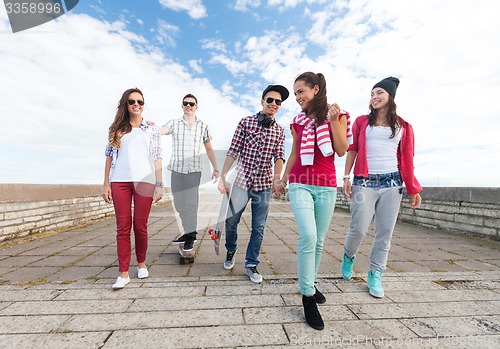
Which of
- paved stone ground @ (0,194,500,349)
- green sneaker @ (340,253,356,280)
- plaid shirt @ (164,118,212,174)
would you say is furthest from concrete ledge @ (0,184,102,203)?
green sneaker @ (340,253,356,280)

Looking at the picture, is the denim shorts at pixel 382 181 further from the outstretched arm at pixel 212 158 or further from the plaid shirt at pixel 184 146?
the plaid shirt at pixel 184 146

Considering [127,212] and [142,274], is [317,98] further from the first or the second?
[142,274]

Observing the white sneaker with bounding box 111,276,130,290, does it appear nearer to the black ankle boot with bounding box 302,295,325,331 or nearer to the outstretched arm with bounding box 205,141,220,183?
the outstretched arm with bounding box 205,141,220,183

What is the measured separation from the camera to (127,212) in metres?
2.62

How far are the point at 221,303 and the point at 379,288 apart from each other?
55.1 inches

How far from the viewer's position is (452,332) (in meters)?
1.79

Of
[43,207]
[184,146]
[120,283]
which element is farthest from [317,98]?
[43,207]

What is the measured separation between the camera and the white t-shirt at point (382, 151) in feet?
7.94

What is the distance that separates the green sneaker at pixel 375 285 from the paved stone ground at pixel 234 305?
5cm

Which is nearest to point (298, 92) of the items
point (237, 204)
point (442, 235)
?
point (237, 204)

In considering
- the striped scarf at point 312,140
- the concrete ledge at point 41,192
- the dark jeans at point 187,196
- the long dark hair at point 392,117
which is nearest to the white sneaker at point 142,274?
the dark jeans at point 187,196

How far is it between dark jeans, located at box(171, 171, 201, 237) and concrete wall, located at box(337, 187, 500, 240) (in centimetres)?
512

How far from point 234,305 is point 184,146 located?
202cm

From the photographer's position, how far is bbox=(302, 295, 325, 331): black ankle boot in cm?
178
